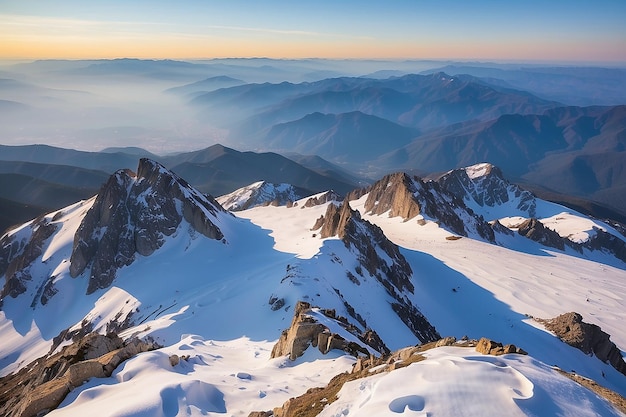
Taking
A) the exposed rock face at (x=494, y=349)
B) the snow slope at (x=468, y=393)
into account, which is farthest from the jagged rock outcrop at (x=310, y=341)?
the snow slope at (x=468, y=393)

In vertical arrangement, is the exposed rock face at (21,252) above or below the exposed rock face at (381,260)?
below

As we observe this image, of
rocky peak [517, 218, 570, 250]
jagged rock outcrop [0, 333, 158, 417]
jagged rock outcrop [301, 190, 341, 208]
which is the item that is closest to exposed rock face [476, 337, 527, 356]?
jagged rock outcrop [0, 333, 158, 417]

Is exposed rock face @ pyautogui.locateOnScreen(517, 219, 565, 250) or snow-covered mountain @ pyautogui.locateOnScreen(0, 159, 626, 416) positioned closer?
Answer: snow-covered mountain @ pyautogui.locateOnScreen(0, 159, 626, 416)

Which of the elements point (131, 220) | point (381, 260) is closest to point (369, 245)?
point (381, 260)

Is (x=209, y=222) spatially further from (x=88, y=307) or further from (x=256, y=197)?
(x=256, y=197)

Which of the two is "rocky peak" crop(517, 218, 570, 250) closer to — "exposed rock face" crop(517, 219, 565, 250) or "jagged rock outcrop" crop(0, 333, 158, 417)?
"exposed rock face" crop(517, 219, 565, 250)

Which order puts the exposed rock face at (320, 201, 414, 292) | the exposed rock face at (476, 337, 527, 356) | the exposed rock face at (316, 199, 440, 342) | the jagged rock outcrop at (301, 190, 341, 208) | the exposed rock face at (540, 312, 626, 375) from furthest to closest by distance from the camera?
the jagged rock outcrop at (301, 190, 341, 208), the exposed rock face at (320, 201, 414, 292), the exposed rock face at (316, 199, 440, 342), the exposed rock face at (540, 312, 626, 375), the exposed rock face at (476, 337, 527, 356)

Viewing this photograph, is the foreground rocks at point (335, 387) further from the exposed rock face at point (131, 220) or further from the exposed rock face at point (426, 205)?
the exposed rock face at point (426, 205)
